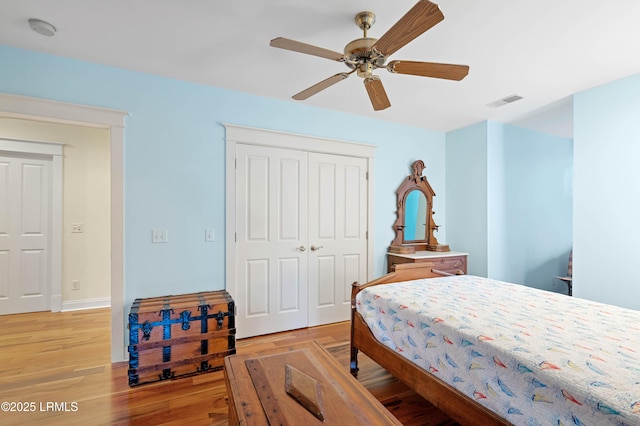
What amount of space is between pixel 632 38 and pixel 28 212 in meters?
6.34

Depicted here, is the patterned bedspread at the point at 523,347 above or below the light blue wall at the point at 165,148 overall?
below

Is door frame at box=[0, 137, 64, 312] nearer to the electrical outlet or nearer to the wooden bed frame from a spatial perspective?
the electrical outlet

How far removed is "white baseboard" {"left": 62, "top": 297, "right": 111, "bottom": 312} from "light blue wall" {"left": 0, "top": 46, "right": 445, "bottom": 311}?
6.61 feet

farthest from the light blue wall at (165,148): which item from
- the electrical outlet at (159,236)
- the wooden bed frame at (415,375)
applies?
the wooden bed frame at (415,375)

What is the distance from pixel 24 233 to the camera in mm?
3701

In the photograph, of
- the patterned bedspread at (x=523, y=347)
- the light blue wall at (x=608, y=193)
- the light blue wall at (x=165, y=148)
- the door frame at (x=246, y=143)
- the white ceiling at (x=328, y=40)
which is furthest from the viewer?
the door frame at (x=246, y=143)

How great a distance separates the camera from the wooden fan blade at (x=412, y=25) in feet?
4.17

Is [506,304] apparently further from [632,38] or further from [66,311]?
[66,311]

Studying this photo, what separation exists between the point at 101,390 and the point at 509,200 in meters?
4.82

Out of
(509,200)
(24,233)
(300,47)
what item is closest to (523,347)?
(300,47)

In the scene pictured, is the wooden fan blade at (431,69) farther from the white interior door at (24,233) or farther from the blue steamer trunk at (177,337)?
the white interior door at (24,233)

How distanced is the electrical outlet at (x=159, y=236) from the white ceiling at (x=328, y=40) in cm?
146

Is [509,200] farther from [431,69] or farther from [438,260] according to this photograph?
[431,69]

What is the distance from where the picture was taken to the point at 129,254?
2.60 m
